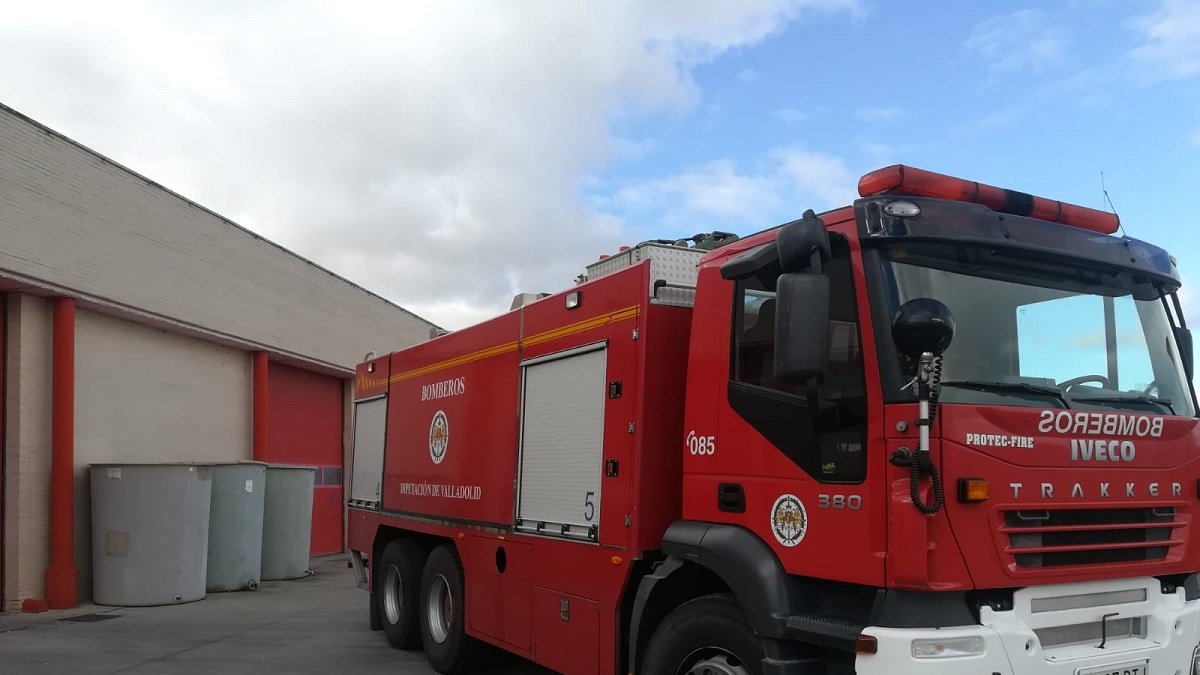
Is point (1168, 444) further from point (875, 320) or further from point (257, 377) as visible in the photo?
point (257, 377)

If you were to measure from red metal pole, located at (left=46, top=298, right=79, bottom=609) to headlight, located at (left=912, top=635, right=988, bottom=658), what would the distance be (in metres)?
11.5

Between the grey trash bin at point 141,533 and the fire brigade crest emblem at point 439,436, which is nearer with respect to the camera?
the fire brigade crest emblem at point 439,436

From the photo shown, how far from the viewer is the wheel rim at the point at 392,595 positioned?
30.3 ft

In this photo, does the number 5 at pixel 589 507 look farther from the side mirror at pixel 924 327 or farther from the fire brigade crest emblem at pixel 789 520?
the side mirror at pixel 924 327

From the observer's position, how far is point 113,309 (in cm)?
1309

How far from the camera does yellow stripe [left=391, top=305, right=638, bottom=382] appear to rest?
5.73 m

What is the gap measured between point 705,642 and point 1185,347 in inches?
118

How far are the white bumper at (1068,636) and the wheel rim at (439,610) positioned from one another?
5.10 metres

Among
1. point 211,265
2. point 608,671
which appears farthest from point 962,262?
point 211,265

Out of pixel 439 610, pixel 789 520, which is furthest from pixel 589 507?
pixel 439 610

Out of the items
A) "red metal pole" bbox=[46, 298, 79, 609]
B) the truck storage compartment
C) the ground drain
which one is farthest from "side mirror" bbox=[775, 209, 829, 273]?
"red metal pole" bbox=[46, 298, 79, 609]

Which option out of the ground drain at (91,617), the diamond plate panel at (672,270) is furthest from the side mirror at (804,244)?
the ground drain at (91,617)

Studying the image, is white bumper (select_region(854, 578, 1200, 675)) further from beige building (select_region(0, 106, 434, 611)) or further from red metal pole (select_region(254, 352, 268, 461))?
red metal pole (select_region(254, 352, 268, 461))

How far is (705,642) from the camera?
466 cm
